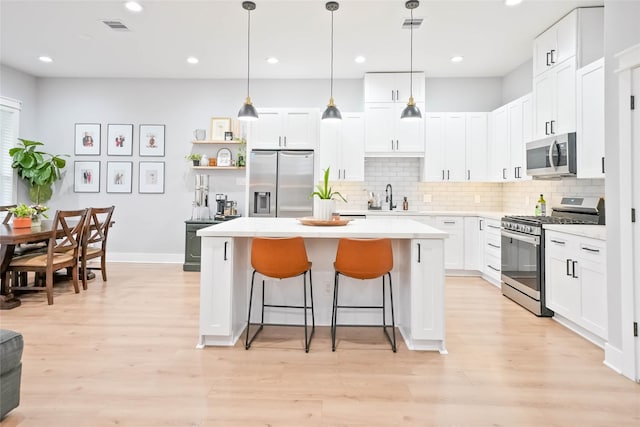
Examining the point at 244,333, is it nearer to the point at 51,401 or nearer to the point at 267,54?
the point at 51,401

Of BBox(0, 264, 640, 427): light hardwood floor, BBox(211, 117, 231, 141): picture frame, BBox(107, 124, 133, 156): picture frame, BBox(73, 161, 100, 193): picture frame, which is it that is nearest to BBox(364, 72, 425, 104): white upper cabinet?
BBox(211, 117, 231, 141): picture frame

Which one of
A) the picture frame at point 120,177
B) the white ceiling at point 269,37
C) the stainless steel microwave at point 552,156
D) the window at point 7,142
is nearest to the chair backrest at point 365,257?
the stainless steel microwave at point 552,156

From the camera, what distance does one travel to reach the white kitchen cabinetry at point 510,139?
Answer: 4617mm

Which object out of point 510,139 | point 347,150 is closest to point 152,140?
point 347,150

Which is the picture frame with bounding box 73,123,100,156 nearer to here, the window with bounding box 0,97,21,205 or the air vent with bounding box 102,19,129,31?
the window with bounding box 0,97,21,205

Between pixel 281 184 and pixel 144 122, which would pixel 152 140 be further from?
pixel 281 184

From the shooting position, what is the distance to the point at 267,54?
5.00 m

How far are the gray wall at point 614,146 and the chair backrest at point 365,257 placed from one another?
1502 mm

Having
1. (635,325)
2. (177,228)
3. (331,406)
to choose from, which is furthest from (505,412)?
(177,228)

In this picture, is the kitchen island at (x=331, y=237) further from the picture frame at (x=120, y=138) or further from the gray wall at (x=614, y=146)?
the picture frame at (x=120, y=138)

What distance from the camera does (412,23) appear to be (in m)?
4.04

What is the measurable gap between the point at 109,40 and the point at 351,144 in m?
3.50

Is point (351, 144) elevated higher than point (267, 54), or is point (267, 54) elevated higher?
point (267, 54)

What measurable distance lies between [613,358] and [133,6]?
5.17 meters
